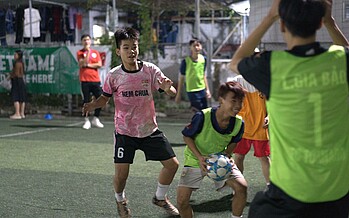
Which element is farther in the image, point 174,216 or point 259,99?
point 259,99

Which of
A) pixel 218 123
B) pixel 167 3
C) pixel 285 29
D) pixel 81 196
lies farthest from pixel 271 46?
pixel 285 29

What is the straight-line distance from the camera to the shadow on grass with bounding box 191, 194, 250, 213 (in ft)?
19.0

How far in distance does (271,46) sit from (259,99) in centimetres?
576

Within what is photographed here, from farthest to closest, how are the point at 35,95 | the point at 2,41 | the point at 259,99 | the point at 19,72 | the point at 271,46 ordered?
the point at 2,41 < the point at 35,95 < the point at 19,72 < the point at 271,46 < the point at 259,99

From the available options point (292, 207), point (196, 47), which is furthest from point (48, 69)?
point (292, 207)

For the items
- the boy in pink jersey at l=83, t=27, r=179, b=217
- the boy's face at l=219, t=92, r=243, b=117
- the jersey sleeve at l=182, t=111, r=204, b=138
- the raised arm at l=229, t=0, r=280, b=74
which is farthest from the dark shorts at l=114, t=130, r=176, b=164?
the raised arm at l=229, t=0, r=280, b=74

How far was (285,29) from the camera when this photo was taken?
2818 millimetres

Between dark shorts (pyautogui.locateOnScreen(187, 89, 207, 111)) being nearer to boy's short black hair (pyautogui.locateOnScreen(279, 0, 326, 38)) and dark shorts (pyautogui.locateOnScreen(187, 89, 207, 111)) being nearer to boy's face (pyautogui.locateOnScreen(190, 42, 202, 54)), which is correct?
boy's face (pyautogui.locateOnScreen(190, 42, 202, 54))

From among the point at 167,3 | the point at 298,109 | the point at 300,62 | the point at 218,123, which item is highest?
the point at 167,3

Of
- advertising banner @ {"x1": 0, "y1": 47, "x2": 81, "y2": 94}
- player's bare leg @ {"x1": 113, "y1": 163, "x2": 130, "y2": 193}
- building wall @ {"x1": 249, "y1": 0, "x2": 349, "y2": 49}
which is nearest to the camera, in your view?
player's bare leg @ {"x1": 113, "y1": 163, "x2": 130, "y2": 193}

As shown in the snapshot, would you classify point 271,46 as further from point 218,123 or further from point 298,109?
point 298,109

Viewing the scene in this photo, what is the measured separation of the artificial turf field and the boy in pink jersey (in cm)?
39

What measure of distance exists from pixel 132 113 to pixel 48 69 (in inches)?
383

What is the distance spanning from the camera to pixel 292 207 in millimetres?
2830
